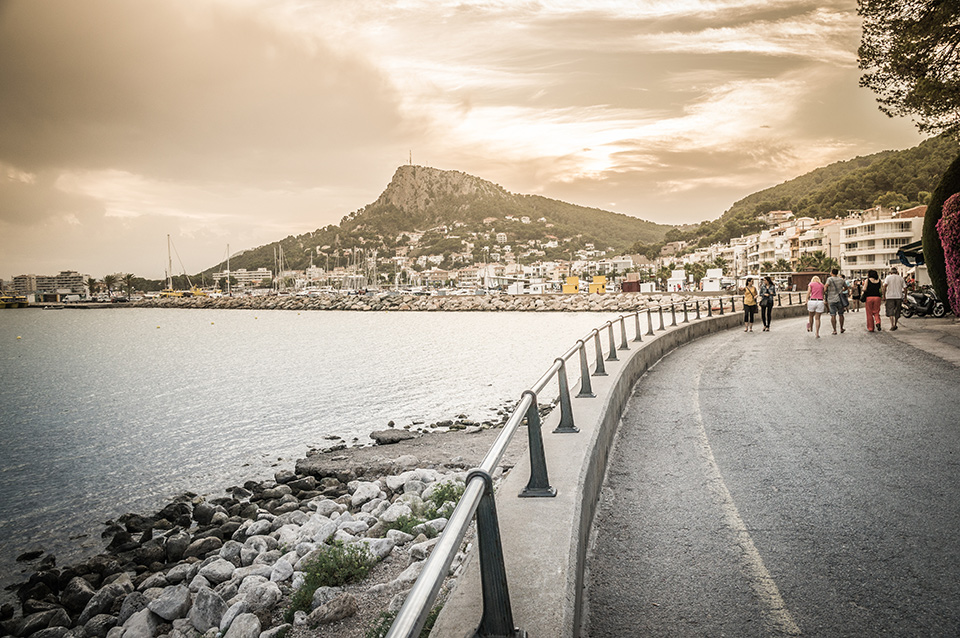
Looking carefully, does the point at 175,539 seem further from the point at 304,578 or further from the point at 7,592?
the point at 304,578

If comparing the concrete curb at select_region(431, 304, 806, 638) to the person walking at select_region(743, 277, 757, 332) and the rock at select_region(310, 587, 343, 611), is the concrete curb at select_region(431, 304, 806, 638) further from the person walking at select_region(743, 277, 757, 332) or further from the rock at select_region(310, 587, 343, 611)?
the person walking at select_region(743, 277, 757, 332)

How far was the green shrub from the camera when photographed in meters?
6.55

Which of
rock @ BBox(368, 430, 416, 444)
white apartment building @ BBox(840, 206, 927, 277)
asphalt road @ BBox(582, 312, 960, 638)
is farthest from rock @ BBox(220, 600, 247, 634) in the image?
white apartment building @ BBox(840, 206, 927, 277)

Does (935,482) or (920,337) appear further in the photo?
(920,337)

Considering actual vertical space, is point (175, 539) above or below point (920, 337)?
below

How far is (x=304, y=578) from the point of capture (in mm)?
6973

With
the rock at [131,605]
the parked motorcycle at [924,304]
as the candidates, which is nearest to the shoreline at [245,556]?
the rock at [131,605]

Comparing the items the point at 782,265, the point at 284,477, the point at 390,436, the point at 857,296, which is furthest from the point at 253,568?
the point at 782,265

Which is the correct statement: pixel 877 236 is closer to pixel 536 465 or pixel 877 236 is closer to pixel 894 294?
pixel 894 294

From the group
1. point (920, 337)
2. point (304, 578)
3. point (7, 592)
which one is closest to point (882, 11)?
point (920, 337)

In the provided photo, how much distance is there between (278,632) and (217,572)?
2.32m

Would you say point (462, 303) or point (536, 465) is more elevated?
point (536, 465)

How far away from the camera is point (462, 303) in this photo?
136m

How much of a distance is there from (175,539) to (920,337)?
19.3 metres
